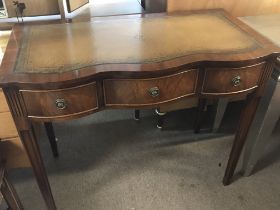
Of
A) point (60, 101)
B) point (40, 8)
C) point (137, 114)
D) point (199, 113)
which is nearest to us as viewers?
point (60, 101)

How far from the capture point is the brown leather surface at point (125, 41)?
2.79ft

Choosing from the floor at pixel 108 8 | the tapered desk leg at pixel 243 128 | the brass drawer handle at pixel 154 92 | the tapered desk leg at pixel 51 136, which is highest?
the floor at pixel 108 8

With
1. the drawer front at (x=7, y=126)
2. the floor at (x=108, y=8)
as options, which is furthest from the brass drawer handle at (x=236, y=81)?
the drawer front at (x=7, y=126)

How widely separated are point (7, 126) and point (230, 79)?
82 centimetres

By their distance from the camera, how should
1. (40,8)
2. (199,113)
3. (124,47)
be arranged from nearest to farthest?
(124,47) → (40,8) → (199,113)

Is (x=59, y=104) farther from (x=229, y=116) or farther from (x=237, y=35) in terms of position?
(x=229, y=116)

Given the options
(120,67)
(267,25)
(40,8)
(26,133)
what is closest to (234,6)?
(267,25)

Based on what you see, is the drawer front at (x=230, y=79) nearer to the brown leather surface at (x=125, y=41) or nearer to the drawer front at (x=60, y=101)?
the brown leather surface at (x=125, y=41)

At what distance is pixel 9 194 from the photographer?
104 cm

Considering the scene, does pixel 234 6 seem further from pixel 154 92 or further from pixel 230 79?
pixel 154 92

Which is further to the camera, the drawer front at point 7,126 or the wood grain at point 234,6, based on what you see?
the wood grain at point 234,6

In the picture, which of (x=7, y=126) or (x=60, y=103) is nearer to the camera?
(x=60, y=103)

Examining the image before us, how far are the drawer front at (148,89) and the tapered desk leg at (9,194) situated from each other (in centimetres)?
49

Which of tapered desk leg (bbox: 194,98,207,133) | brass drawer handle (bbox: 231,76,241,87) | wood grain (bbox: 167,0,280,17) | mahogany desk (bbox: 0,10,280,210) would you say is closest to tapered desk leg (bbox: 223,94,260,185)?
mahogany desk (bbox: 0,10,280,210)
